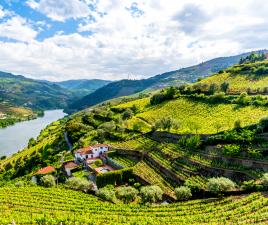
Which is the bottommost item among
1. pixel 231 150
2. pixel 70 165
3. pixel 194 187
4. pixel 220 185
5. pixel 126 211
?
pixel 70 165

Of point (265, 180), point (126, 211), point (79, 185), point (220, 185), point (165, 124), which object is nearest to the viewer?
point (265, 180)

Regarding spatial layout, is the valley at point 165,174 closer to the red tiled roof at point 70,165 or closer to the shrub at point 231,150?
the shrub at point 231,150

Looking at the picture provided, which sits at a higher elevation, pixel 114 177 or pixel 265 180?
pixel 265 180

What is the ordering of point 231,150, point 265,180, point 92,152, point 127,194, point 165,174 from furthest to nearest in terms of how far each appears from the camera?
point 92,152
point 165,174
point 231,150
point 127,194
point 265,180

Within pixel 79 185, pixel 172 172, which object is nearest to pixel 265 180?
pixel 172 172

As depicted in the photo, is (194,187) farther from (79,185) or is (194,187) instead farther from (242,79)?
(242,79)

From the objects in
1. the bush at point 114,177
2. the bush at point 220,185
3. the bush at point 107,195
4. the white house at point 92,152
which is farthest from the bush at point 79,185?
the white house at point 92,152

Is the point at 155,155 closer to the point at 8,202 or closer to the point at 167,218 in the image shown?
the point at 167,218

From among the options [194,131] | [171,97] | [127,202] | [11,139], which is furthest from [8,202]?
[11,139]
